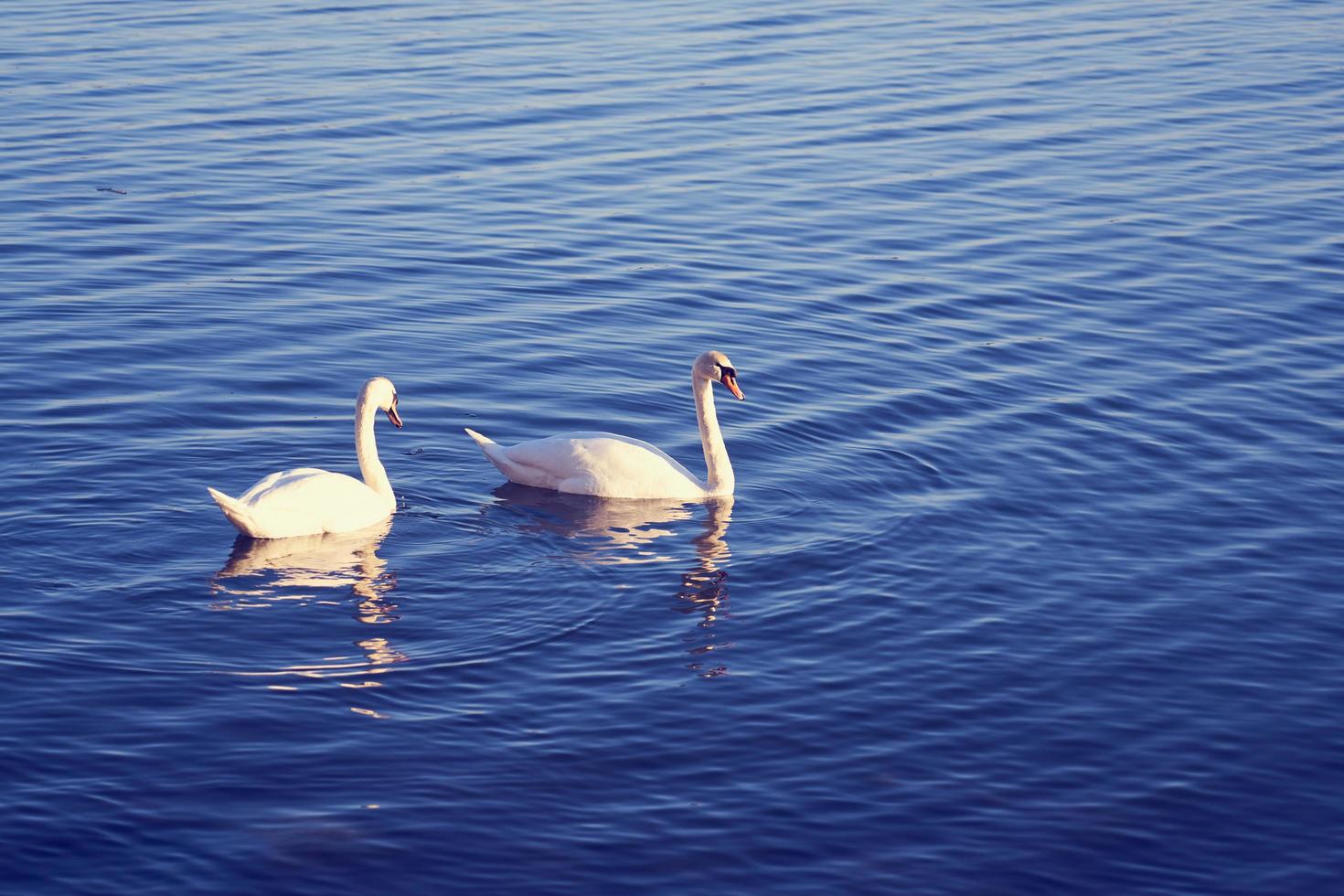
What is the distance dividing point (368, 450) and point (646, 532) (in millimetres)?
2398

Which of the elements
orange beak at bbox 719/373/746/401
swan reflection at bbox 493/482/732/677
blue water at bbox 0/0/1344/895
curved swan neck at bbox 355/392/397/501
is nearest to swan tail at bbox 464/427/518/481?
swan reflection at bbox 493/482/732/677

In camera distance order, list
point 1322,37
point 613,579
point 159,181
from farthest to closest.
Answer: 1. point 1322,37
2. point 159,181
3. point 613,579

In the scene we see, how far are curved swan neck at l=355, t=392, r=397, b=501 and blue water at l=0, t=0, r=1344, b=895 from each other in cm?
42

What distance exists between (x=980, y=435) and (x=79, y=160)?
14683 mm

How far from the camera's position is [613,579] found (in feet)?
46.0

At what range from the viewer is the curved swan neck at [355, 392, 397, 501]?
15.1 metres

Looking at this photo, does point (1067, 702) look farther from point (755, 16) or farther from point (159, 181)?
point (755, 16)

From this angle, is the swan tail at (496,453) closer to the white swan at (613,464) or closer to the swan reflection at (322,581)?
the white swan at (613,464)

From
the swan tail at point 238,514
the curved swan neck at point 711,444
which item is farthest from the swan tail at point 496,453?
the swan tail at point 238,514

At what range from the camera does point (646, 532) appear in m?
15.3

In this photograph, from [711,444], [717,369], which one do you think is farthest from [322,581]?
[717,369]

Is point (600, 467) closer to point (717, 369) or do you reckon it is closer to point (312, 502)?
point (717, 369)

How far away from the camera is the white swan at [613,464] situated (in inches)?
617

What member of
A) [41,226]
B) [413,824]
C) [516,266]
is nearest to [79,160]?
[41,226]
